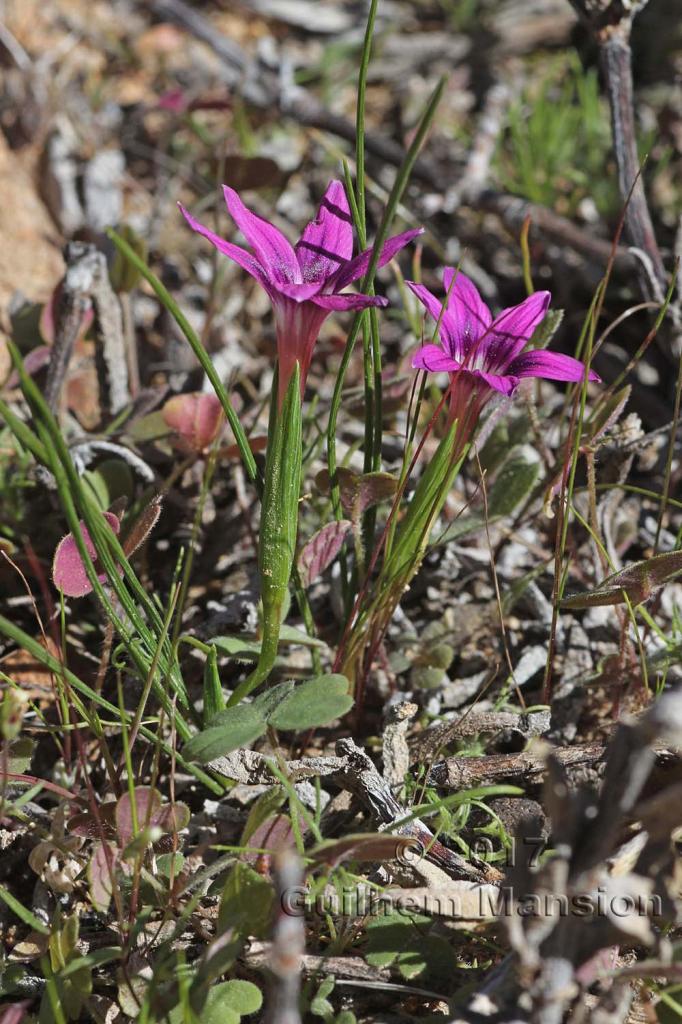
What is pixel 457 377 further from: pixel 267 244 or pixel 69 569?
pixel 69 569

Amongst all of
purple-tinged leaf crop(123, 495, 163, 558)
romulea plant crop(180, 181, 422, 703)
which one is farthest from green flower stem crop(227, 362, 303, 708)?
purple-tinged leaf crop(123, 495, 163, 558)

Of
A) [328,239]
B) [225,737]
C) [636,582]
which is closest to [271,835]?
[225,737]

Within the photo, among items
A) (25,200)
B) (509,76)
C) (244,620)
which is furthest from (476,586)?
(509,76)

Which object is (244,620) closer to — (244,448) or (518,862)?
(244,448)

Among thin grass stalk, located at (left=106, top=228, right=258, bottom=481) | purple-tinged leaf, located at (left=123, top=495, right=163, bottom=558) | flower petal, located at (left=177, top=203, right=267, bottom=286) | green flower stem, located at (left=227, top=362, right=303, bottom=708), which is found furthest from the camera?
purple-tinged leaf, located at (left=123, top=495, right=163, bottom=558)

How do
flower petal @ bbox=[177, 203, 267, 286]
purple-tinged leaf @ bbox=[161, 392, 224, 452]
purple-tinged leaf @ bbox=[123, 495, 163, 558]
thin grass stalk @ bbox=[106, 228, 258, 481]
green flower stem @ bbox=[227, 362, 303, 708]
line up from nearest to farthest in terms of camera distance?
thin grass stalk @ bbox=[106, 228, 258, 481] → flower petal @ bbox=[177, 203, 267, 286] → green flower stem @ bbox=[227, 362, 303, 708] → purple-tinged leaf @ bbox=[123, 495, 163, 558] → purple-tinged leaf @ bbox=[161, 392, 224, 452]

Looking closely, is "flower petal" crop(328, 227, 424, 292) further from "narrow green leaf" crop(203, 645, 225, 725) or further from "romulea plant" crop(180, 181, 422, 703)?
"narrow green leaf" crop(203, 645, 225, 725)

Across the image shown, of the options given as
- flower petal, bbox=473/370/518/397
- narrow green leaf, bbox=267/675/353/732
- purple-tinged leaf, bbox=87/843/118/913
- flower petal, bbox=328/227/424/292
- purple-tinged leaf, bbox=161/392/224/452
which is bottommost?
purple-tinged leaf, bbox=87/843/118/913
